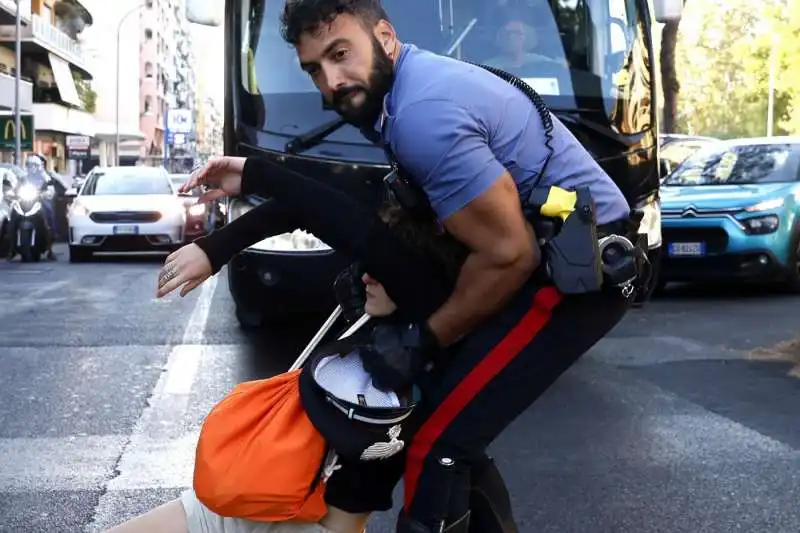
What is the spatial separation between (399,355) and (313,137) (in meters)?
4.64

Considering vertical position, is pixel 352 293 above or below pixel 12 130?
above

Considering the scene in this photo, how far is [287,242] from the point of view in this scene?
7.31 metres

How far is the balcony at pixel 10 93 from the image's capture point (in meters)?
49.5

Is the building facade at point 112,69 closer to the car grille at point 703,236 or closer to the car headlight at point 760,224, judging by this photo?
the car grille at point 703,236

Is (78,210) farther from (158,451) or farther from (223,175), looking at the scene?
(223,175)

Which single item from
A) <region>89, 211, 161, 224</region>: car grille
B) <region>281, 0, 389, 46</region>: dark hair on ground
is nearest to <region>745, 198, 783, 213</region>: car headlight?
<region>89, 211, 161, 224</region>: car grille

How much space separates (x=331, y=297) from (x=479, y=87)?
478 cm

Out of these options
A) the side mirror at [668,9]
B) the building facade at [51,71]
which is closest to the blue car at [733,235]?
the side mirror at [668,9]

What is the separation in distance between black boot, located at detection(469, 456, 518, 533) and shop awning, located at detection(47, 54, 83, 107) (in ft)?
209

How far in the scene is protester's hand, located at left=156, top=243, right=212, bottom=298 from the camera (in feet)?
9.21

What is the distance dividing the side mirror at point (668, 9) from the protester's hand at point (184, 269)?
610 cm

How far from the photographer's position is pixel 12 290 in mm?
13594

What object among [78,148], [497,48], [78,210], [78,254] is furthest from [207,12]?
[78,148]

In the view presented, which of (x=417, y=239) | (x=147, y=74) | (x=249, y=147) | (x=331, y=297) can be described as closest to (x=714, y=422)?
(x=331, y=297)
